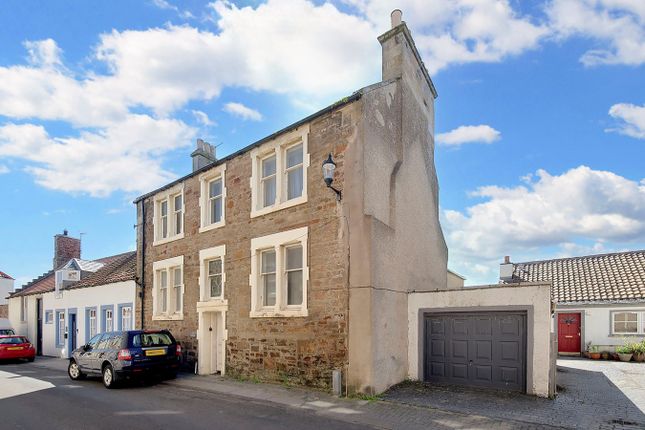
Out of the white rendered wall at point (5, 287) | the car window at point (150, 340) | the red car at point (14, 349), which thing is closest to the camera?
the car window at point (150, 340)

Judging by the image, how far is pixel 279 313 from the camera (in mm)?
12297

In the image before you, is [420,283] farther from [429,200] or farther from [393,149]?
[393,149]

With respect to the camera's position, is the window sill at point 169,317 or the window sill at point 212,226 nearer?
the window sill at point 212,226

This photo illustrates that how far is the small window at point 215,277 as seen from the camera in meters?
15.1

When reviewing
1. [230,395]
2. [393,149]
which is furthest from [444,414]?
[393,149]

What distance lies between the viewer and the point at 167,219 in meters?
18.0

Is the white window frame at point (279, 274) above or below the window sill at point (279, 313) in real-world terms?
above

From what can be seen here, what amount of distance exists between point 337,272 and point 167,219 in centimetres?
975

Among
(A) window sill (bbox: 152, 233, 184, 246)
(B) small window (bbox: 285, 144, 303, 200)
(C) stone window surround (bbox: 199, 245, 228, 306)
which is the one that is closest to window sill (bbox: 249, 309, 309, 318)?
(C) stone window surround (bbox: 199, 245, 228, 306)

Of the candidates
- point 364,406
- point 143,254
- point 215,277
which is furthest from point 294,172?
point 143,254

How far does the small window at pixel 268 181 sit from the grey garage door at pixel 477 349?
583cm

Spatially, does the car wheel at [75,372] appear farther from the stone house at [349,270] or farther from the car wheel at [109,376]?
the stone house at [349,270]

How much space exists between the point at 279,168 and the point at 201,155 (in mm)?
6938

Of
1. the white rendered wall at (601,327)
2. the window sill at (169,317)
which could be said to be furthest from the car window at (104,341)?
the white rendered wall at (601,327)
